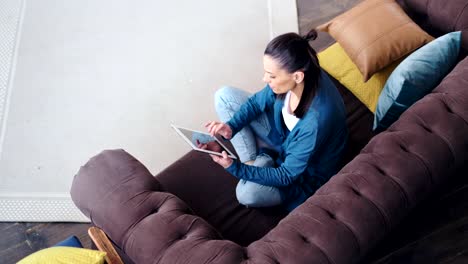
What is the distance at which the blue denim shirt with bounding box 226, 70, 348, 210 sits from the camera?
1.50 metres

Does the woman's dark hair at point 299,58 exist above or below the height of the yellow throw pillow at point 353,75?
above

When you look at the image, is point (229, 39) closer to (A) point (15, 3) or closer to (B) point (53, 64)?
(B) point (53, 64)

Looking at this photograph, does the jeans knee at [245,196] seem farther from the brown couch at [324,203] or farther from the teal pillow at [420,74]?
the teal pillow at [420,74]

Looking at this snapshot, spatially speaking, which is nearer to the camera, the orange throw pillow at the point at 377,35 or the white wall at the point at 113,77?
the orange throw pillow at the point at 377,35

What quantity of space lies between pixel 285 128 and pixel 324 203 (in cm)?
44

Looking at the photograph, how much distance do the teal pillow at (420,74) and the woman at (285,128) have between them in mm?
215

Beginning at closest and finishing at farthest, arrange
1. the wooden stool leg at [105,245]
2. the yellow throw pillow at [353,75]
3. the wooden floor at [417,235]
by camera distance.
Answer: the wooden stool leg at [105,245] < the wooden floor at [417,235] < the yellow throw pillow at [353,75]

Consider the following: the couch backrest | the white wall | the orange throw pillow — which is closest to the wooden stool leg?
the white wall

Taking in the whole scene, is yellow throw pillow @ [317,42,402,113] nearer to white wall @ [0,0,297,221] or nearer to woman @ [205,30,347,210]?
woman @ [205,30,347,210]

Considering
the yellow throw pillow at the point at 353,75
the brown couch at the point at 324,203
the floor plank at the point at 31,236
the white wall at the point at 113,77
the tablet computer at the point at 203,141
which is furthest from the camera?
the white wall at the point at 113,77

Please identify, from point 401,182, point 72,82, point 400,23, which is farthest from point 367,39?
point 72,82

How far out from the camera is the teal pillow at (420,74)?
5.32 feet

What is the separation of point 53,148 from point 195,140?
0.93 metres

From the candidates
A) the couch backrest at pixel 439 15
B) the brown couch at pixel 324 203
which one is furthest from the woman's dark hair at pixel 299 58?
the couch backrest at pixel 439 15
